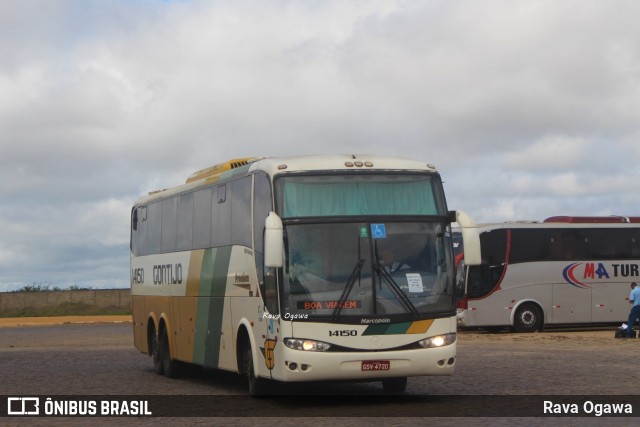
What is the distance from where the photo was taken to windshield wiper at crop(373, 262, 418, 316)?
54.2 ft

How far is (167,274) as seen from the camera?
23797 mm

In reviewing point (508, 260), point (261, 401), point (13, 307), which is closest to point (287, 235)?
point (261, 401)

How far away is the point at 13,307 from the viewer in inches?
2813

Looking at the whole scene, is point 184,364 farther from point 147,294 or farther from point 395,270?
point 395,270

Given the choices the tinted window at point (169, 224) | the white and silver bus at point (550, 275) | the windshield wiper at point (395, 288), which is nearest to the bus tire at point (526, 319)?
the white and silver bus at point (550, 275)

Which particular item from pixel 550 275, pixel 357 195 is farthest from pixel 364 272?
pixel 550 275

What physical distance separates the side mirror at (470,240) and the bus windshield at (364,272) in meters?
0.38

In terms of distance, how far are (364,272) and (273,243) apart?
1.37 metres

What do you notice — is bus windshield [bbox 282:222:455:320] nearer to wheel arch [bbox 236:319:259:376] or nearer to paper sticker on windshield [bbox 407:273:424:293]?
paper sticker on windshield [bbox 407:273:424:293]

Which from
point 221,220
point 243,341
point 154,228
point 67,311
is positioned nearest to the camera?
point 243,341

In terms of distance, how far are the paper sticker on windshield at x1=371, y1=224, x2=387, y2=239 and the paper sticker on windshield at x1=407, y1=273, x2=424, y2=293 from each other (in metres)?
0.63

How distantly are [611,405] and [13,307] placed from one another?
195 ft

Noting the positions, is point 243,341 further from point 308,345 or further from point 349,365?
point 349,365

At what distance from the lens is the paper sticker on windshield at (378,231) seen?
1677 cm
